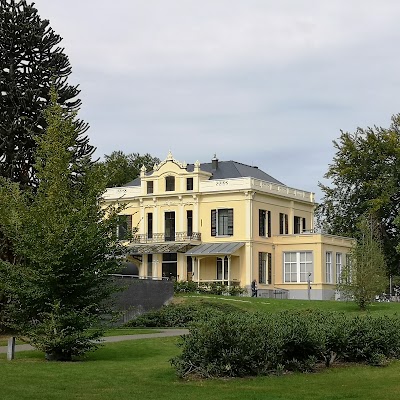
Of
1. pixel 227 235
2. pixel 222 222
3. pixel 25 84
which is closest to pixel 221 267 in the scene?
pixel 227 235

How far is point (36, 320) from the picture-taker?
69.6 ft

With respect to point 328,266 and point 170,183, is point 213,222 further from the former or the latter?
point 328,266

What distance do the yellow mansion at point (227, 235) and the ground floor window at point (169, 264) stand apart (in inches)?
3.0

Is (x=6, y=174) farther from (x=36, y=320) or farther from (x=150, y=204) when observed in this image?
(x=150, y=204)

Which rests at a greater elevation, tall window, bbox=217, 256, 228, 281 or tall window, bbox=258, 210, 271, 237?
tall window, bbox=258, 210, 271, 237

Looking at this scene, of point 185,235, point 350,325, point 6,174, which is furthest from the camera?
point 185,235

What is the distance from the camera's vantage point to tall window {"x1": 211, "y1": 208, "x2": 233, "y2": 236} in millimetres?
62562

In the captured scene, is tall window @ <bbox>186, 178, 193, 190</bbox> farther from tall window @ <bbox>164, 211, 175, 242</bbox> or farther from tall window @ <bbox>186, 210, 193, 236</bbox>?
tall window @ <bbox>164, 211, 175, 242</bbox>

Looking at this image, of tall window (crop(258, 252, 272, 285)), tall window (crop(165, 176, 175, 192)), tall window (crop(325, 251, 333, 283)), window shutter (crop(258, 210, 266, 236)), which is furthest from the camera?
tall window (crop(165, 176, 175, 192))

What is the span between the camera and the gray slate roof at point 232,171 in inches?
2576

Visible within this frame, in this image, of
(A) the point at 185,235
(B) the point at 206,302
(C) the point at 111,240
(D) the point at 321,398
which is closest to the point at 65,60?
(C) the point at 111,240

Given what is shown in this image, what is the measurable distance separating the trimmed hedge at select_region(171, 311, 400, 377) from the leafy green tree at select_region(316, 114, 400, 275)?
46.9 meters

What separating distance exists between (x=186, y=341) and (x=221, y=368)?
1065 millimetres

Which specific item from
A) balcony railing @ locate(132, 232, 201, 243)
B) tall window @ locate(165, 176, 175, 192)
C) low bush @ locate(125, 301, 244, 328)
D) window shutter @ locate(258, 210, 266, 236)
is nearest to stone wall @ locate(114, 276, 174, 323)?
low bush @ locate(125, 301, 244, 328)
